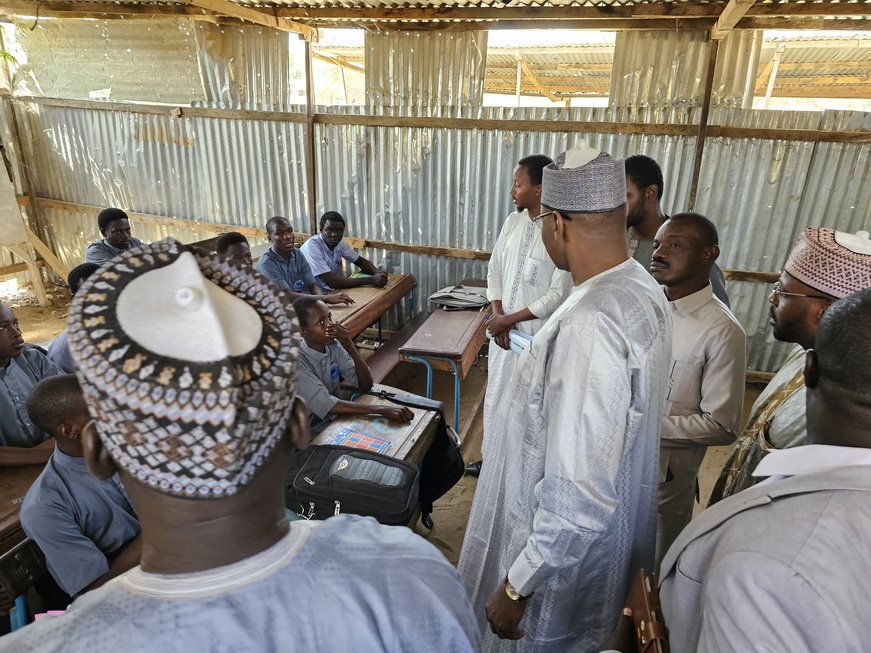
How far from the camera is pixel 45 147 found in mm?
7535

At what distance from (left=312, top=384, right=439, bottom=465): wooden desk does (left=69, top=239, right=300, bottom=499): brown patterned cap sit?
76.1 inches

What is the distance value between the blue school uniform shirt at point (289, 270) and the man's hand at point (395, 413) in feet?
7.95

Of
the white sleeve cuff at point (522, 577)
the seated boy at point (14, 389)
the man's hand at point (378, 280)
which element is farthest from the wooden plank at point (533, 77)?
the white sleeve cuff at point (522, 577)

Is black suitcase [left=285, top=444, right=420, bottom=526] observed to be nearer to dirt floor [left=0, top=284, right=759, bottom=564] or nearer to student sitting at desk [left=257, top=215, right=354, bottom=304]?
dirt floor [left=0, top=284, right=759, bottom=564]

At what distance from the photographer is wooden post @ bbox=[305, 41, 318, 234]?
559 cm

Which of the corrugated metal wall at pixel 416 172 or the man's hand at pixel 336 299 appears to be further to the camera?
the man's hand at pixel 336 299

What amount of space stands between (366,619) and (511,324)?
2.63 meters

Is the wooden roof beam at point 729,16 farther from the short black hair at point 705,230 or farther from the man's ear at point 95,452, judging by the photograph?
the man's ear at point 95,452

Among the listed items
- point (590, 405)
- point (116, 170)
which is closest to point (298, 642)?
point (590, 405)

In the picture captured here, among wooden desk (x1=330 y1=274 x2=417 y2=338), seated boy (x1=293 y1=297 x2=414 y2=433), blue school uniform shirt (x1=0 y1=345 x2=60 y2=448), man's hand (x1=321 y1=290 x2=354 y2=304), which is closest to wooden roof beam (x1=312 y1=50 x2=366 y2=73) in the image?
wooden desk (x1=330 y1=274 x2=417 y2=338)

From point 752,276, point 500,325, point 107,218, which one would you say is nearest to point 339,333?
point 500,325

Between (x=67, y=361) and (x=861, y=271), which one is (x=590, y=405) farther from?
(x=67, y=361)

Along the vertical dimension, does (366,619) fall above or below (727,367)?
Answer: above

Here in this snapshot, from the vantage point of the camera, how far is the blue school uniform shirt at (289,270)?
4914mm
